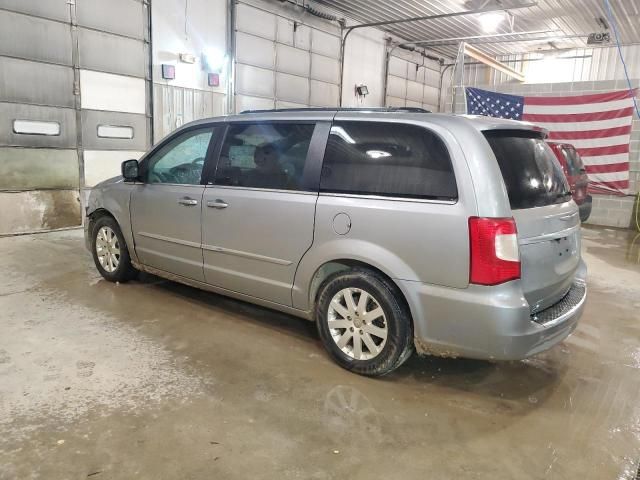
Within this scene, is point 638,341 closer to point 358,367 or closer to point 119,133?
point 358,367

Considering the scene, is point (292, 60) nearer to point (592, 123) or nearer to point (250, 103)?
point (250, 103)

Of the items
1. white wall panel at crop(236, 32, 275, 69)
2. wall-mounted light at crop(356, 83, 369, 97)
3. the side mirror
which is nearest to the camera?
the side mirror

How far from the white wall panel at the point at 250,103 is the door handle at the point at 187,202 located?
6.74m

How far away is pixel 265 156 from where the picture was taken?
3490mm

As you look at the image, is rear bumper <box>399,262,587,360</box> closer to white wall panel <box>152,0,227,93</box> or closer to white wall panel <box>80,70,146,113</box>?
white wall panel <box>80,70,146,113</box>

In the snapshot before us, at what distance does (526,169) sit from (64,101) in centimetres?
703

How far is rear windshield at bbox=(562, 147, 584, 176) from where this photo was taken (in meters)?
7.48

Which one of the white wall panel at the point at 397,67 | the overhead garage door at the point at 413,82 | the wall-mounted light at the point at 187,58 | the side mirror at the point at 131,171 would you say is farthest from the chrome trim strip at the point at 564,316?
the white wall panel at the point at 397,67

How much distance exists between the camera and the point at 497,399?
9.47 feet

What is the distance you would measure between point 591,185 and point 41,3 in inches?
393

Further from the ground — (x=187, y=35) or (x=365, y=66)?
(x=365, y=66)

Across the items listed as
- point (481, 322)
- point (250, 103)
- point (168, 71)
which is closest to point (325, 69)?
point (250, 103)

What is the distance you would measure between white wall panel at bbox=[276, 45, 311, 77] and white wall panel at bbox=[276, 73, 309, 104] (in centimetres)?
13

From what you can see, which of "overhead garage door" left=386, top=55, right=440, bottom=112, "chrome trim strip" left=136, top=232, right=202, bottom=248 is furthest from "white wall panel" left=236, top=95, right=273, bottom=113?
"chrome trim strip" left=136, top=232, right=202, bottom=248
